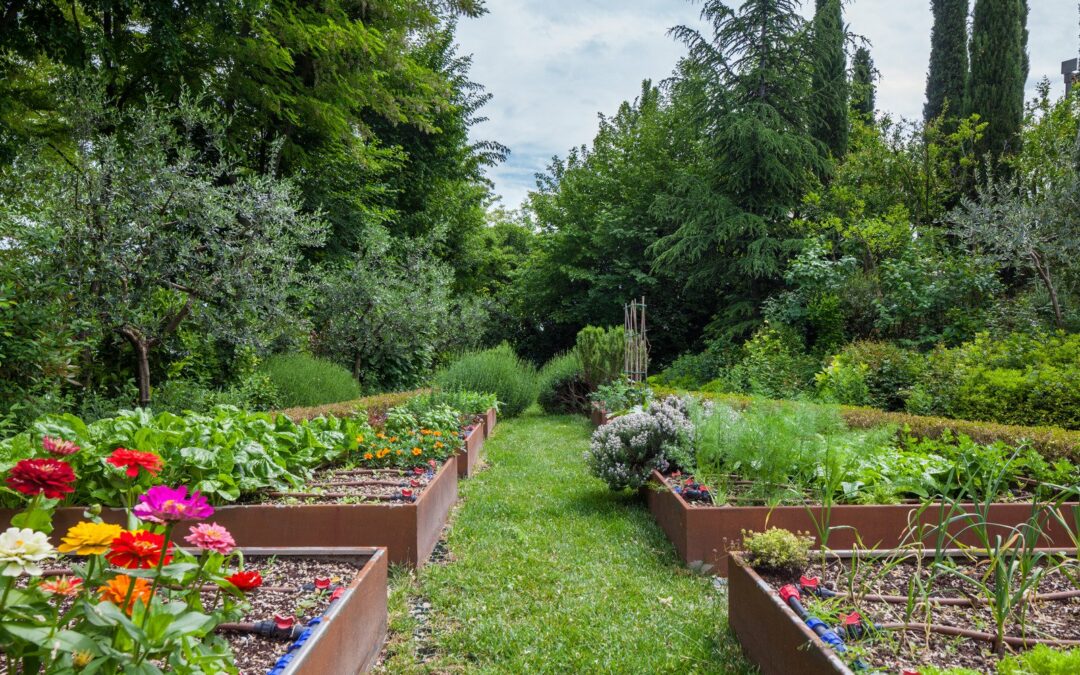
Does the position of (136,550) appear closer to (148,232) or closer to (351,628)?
(351,628)

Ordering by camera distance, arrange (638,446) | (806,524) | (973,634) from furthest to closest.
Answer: (638,446) < (806,524) < (973,634)

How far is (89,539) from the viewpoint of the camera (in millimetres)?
1145

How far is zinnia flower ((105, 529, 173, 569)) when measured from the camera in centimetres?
119

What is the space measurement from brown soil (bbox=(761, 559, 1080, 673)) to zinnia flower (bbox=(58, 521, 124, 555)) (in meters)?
1.90

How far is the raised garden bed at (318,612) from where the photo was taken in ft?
5.92

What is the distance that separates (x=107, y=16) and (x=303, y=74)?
264 cm

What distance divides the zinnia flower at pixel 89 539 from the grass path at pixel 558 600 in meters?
1.49

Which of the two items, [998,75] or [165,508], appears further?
[998,75]

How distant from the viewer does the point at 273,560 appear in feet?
8.19

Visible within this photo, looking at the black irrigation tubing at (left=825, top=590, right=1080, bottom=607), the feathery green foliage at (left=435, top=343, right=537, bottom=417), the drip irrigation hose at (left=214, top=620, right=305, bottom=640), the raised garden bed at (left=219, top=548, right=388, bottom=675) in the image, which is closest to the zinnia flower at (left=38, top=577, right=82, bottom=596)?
the raised garden bed at (left=219, top=548, right=388, bottom=675)

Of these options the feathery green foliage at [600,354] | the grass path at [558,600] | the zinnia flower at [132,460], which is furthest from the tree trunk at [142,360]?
the feathery green foliage at [600,354]

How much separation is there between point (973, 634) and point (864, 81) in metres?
19.4

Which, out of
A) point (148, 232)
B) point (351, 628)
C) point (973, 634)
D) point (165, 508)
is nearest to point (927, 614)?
point (973, 634)

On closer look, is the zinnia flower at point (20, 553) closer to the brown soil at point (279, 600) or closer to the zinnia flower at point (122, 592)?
the zinnia flower at point (122, 592)
